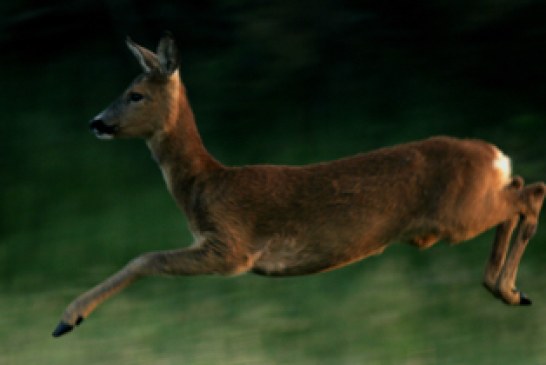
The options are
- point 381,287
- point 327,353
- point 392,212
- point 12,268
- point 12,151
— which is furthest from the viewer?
point 12,151

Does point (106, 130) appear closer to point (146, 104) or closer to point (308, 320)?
point (146, 104)

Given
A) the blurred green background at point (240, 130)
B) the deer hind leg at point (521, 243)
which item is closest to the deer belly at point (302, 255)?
the deer hind leg at point (521, 243)

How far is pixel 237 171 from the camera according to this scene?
7.82 meters

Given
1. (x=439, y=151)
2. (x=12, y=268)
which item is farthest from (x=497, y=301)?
(x=12, y=268)

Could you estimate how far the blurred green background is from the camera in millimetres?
9094

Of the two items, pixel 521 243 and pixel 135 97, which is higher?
pixel 135 97

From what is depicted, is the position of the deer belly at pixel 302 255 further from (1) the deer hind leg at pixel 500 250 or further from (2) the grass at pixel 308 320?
(2) the grass at pixel 308 320

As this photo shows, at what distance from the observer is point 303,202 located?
7598 millimetres

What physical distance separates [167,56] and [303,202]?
0.94 meters

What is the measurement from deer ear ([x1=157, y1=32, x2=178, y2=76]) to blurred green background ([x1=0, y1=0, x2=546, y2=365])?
178cm

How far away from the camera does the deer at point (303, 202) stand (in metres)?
7.54

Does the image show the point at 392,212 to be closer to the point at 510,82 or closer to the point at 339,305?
the point at 339,305

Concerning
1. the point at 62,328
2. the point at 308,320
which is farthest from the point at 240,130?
the point at 62,328

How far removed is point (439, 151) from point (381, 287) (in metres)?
1.71
